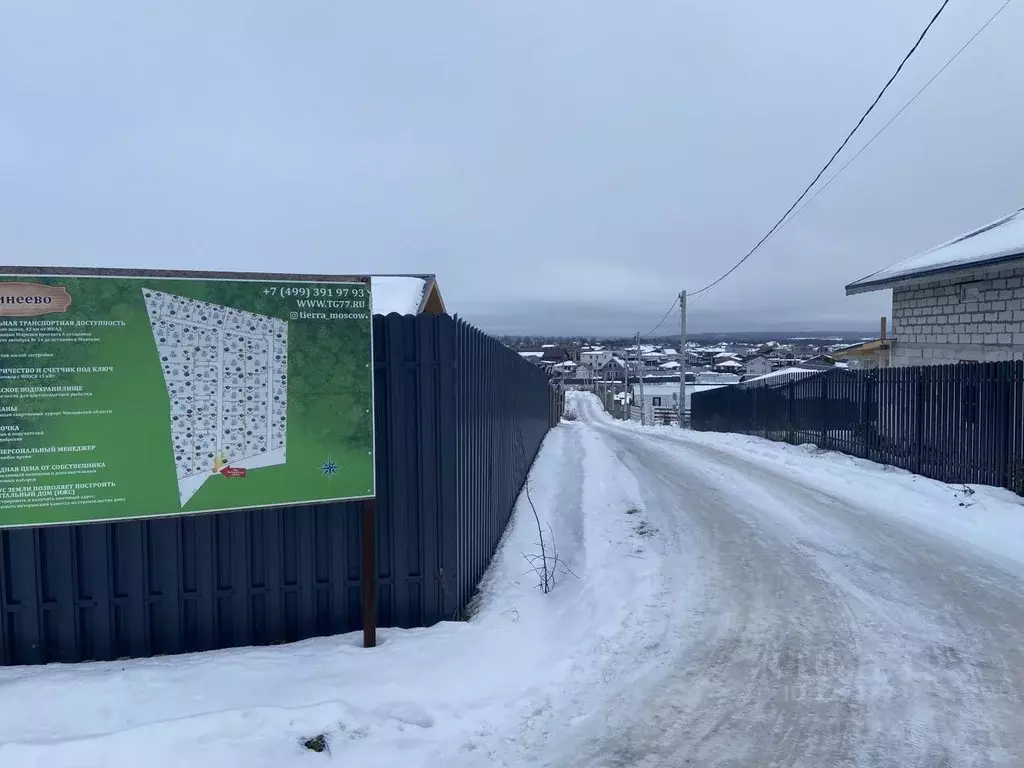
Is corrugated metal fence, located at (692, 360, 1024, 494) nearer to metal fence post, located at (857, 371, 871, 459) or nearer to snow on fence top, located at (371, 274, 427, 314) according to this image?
metal fence post, located at (857, 371, 871, 459)

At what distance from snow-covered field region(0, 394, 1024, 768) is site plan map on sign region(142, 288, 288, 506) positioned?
4.26 feet

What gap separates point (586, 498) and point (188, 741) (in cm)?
739

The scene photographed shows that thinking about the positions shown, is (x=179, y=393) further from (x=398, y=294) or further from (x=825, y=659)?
(x=825, y=659)

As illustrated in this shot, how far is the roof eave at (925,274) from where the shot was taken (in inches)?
476

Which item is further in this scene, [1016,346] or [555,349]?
[555,349]

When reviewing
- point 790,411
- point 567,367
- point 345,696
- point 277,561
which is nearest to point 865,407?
point 790,411

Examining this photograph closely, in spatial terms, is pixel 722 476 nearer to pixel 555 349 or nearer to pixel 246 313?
pixel 246 313

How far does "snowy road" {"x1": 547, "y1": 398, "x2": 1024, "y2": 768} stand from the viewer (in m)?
3.61

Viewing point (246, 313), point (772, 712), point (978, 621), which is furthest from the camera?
point (978, 621)

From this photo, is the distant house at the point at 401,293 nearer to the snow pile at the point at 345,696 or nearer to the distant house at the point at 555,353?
the snow pile at the point at 345,696

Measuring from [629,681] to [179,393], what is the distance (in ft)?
Answer: 11.2

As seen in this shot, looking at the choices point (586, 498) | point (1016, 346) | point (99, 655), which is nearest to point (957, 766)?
point (99, 655)

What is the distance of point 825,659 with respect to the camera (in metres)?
4.62

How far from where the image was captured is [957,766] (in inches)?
133
